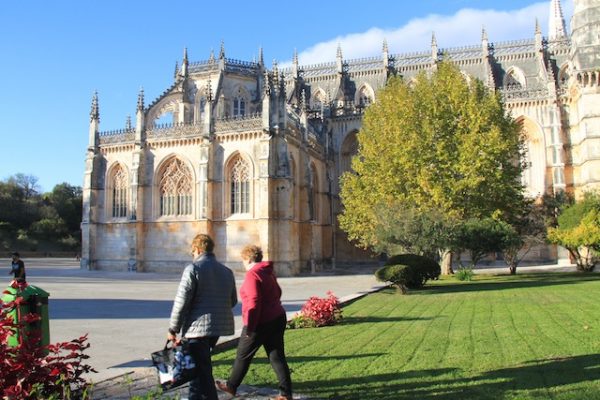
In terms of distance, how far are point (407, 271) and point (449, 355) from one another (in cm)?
937

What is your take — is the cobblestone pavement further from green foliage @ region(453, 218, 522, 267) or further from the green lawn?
A: green foliage @ region(453, 218, 522, 267)

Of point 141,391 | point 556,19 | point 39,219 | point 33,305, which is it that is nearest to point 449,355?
point 141,391

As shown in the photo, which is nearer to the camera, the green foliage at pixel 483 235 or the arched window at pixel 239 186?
the green foliage at pixel 483 235

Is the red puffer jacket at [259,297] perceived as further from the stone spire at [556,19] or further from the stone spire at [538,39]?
the stone spire at [556,19]

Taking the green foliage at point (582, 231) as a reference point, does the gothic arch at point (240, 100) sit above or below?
above

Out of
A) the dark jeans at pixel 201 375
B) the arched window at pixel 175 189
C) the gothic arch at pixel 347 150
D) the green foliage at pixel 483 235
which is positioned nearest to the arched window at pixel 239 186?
the arched window at pixel 175 189

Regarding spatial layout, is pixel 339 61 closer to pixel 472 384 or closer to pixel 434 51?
pixel 434 51

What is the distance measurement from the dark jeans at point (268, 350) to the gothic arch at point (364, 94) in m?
43.3

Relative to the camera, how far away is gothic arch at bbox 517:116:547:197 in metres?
39.5

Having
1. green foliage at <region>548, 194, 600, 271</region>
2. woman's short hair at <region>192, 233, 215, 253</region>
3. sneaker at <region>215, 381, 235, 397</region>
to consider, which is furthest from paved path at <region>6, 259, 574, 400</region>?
green foliage at <region>548, 194, 600, 271</region>

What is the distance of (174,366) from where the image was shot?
4.79m

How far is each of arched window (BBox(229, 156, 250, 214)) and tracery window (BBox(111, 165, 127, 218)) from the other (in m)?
8.73

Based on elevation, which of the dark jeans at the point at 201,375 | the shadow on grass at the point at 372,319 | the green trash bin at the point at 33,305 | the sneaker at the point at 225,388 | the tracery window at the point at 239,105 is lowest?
the shadow on grass at the point at 372,319

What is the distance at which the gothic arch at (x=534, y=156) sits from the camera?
3953 cm
